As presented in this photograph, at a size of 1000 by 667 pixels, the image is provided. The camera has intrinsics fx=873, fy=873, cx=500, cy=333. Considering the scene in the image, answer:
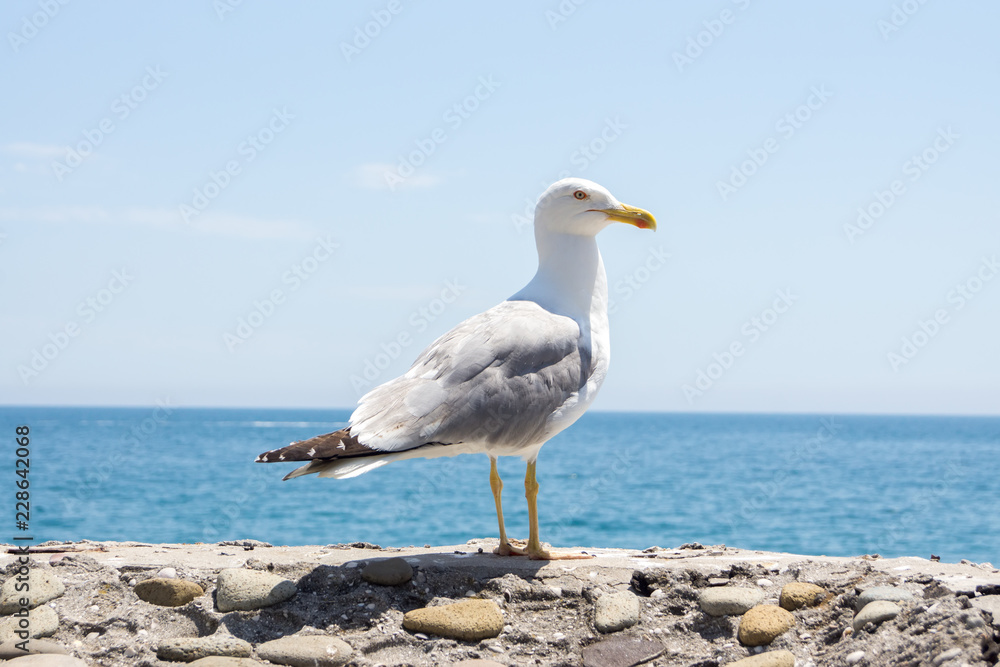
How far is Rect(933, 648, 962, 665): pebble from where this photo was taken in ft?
12.1

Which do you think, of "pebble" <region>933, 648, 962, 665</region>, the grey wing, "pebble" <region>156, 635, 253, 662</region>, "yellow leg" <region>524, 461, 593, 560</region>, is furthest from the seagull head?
"pebble" <region>156, 635, 253, 662</region>

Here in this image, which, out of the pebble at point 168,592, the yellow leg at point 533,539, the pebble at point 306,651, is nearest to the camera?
the pebble at point 306,651

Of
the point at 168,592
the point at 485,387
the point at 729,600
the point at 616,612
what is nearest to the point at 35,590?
the point at 168,592

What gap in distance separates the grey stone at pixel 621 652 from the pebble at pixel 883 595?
1.04 metres

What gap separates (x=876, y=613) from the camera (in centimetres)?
423

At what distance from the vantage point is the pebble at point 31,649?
437 centimetres

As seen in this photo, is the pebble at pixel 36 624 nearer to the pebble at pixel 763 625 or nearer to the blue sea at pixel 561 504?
the pebble at pixel 763 625

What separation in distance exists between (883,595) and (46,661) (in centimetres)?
412

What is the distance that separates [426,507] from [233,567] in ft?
76.5

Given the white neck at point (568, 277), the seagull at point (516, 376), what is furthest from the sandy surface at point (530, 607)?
the white neck at point (568, 277)

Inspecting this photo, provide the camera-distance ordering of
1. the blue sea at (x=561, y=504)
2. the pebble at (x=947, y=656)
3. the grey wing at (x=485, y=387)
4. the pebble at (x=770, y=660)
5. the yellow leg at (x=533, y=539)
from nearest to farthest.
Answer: the pebble at (x=947, y=656) → the pebble at (x=770, y=660) → the grey wing at (x=485, y=387) → the yellow leg at (x=533, y=539) → the blue sea at (x=561, y=504)

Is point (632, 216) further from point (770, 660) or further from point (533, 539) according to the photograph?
point (770, 660)

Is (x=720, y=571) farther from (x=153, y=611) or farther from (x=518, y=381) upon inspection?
(x=153, y=611)

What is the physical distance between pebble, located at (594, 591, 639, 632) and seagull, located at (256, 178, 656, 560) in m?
0.81
